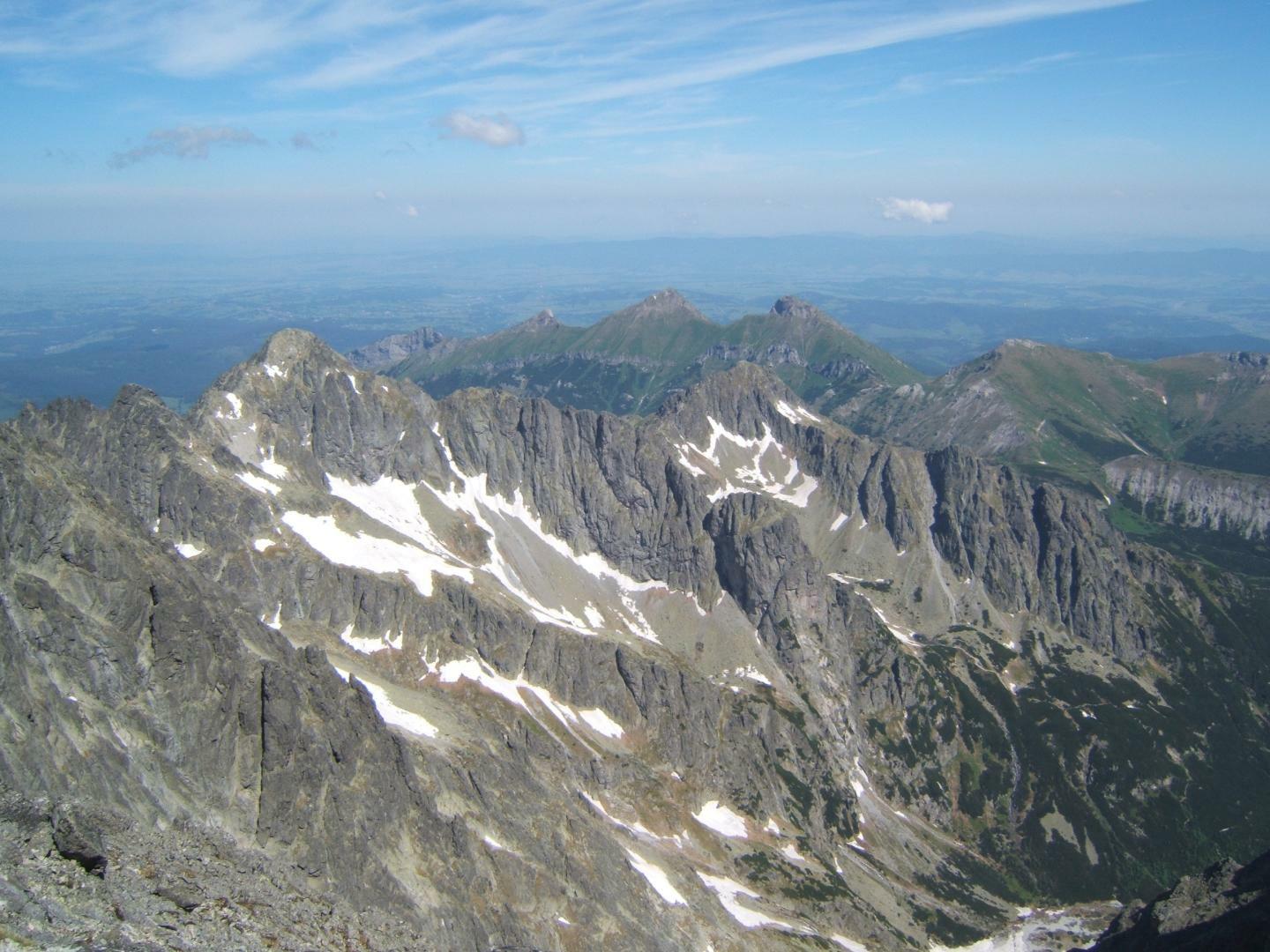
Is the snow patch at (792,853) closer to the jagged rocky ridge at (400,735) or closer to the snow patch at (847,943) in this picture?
the jagged rocky ridge at (400,735)

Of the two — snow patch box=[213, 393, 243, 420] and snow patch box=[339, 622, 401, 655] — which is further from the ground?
snow patch box=[213, 393, 243, 420]

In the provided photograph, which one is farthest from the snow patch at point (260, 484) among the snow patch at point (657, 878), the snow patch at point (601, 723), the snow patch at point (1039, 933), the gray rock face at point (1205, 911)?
the gray rock face at point (1205, 911)

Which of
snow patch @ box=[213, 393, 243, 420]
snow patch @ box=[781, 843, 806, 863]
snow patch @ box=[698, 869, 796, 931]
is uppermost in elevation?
snow patch @ box=[213, 393, 243, 420]

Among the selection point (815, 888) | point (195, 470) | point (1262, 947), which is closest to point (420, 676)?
point (195, 470)

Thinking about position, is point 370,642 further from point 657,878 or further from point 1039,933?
point 1039,933

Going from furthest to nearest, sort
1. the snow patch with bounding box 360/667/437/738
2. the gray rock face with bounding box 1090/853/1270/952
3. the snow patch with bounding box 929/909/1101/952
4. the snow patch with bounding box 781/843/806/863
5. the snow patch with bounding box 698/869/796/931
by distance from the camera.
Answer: the snow patch with bounding box 929/909/1101/952
the snow patch with bounding box 781/843/806/863
the snow patch with bounding box 698/869/796/931
the snow patch with bounding box 360/667/437/738
the gray rock face with bounding box 1090/853/1270/952

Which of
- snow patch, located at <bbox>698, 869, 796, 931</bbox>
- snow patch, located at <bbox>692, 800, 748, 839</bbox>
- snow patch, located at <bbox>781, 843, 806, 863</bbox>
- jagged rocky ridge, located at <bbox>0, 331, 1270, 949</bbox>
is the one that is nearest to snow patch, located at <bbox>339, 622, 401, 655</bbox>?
jagged rocky ridge, located at <bbox>0, 331, 1270, 949</bbox>

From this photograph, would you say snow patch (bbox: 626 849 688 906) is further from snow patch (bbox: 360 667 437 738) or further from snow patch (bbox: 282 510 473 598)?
snow patch (bbox: 282 510 473 598)

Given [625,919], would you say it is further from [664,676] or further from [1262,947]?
[664,676]
